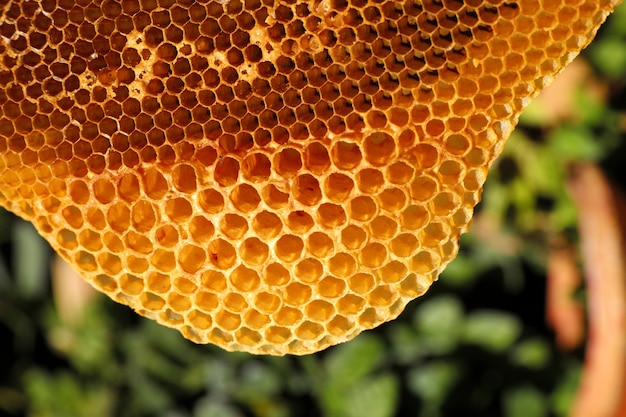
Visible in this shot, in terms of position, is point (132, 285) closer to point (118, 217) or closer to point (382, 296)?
point (118, 217)

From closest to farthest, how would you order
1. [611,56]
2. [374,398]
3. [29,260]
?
1. [374,398]
2. [611,56]
3. [29,260]

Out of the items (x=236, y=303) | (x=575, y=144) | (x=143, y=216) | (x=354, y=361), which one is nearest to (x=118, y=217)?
(x=143, y=216)

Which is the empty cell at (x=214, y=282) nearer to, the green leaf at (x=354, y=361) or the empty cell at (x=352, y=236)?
the empty cell at (x=352, y=236)

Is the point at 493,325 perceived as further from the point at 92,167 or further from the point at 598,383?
the point at 92,167

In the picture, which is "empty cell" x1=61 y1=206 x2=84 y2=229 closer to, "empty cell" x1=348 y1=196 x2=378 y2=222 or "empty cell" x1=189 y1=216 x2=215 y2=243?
"empty cell" x1=189 y1=216 x2=215 y2=243

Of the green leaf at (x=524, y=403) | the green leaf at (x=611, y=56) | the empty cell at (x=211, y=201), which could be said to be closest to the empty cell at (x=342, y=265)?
the empty cell at (x=211, y=201)
